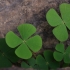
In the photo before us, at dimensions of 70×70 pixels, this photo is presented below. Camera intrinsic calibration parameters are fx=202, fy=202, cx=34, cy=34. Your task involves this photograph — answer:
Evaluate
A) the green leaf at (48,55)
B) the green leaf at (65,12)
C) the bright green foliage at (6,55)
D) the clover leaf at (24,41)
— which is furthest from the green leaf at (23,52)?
the green leaf at (65,12)

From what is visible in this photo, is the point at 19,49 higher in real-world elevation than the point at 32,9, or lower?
lower

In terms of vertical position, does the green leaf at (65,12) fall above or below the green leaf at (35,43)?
above

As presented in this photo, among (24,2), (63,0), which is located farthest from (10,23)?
(63,0)

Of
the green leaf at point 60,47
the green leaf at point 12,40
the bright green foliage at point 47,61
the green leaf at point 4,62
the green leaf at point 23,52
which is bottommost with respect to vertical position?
the bright green foliage at point 47,61

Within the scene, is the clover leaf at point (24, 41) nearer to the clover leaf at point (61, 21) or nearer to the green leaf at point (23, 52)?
the green leaf at point (23, 52)

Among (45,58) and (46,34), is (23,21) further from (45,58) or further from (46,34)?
(45,58)

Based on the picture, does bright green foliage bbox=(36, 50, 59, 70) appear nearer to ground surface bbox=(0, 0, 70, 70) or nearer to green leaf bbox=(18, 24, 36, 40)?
ground surface bbox=(0, 0, 70, 70)
